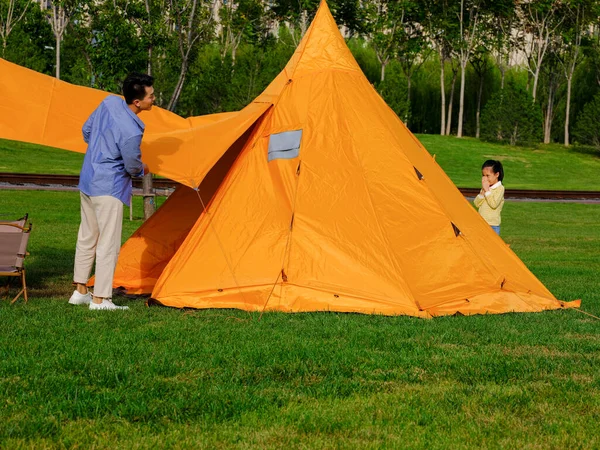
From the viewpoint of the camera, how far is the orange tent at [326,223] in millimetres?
8945

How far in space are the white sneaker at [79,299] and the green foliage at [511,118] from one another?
43276mm

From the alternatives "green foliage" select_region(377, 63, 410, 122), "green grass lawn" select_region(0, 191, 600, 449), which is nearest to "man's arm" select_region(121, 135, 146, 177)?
"green grass lawn" select_region(0, 191, 600, 449)

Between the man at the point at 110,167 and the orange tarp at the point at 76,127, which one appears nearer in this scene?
the man at the point at 110,167

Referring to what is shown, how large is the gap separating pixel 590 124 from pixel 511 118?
14.4 feet

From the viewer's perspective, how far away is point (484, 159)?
46250 mm

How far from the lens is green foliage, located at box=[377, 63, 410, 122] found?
1944 inches

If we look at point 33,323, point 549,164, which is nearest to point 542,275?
point 33,323

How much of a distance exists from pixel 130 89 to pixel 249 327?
270 cm

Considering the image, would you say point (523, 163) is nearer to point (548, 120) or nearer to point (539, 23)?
point (548, 120)

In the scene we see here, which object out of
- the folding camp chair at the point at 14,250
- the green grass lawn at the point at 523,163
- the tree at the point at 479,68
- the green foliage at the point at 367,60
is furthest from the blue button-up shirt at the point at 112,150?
the green foliage at the point at 367,60

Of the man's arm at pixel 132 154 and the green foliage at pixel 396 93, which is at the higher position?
the green foliage at pixel 396 93

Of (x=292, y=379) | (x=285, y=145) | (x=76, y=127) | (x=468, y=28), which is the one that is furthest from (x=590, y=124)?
(x=292, y=379)

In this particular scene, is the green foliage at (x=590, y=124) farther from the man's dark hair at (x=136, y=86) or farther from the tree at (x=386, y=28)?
the man's dark hair at (x=136, y=86)

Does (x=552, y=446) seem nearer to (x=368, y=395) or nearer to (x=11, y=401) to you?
(x=368, y=395)
